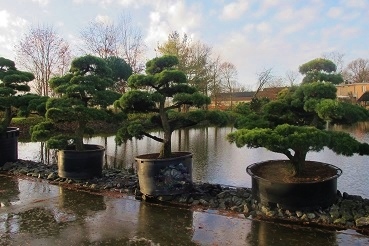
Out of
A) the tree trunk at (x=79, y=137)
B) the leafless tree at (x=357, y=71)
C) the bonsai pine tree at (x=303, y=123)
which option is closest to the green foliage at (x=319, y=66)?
the bonsai pine tree at (x=303, y=123)

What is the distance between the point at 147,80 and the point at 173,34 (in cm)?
1550

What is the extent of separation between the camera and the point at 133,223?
3455mm

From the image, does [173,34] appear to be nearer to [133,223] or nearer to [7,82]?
[7,82]

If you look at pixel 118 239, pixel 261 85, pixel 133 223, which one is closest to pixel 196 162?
pixel 133 223

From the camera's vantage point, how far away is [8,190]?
4.89 m

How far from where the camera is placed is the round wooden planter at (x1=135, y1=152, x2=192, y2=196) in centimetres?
416

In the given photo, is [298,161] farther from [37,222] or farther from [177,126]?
[37,222]

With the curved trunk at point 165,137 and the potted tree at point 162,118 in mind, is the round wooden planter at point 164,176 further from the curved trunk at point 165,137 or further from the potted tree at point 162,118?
the curved trunk at point 165,137

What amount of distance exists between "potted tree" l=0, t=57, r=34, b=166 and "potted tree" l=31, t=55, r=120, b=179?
121cm

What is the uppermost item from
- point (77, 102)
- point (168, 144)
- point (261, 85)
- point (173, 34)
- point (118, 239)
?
point (173, 34)

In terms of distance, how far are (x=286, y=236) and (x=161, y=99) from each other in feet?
7.58

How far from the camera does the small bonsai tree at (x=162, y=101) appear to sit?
4453 mm

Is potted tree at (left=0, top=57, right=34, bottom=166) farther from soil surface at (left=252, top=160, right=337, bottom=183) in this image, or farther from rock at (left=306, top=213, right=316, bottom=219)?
rock at (left=306, top=213, right=316, bottom=219)

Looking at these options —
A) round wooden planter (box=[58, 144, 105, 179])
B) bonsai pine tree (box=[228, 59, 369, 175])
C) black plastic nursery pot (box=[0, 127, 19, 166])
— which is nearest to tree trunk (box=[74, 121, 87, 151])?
round wooden planter (box=[58, 144, 105, 179])
